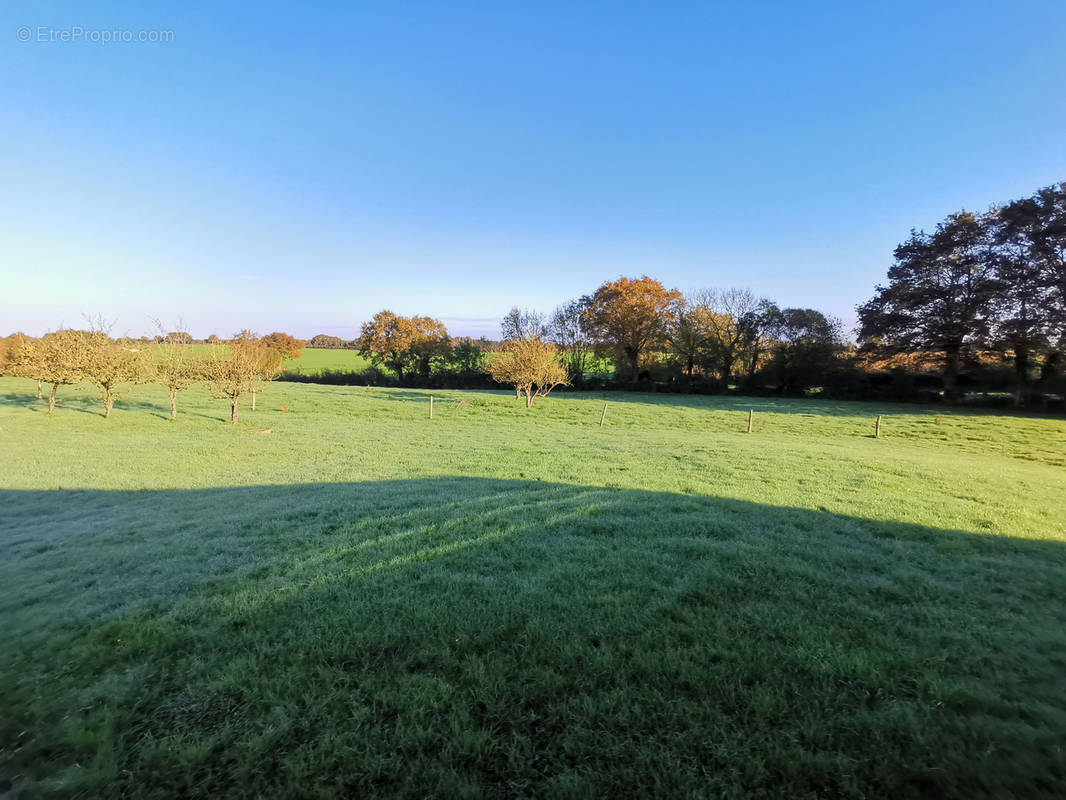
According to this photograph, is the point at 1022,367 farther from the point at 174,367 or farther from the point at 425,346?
the point at 174,367

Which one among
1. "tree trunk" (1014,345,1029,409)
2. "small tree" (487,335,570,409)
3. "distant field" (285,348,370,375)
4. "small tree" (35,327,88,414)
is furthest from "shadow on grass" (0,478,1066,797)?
"distant field" (285,348,370,375)

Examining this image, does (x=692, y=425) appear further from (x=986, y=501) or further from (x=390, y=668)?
(x=390, y=668)

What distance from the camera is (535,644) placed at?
3.15 metres

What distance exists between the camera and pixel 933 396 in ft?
119

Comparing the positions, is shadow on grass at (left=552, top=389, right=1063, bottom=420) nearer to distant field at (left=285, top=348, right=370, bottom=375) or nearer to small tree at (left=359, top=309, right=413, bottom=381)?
small tree at (left=359, top=309, right=413, bottom=381)

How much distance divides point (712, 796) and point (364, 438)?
16.1 metres

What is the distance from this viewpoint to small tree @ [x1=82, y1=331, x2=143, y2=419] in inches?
757

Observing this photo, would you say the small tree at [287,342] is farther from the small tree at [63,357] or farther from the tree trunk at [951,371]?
the tree trunk at [951,371]

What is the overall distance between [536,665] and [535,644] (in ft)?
0.79

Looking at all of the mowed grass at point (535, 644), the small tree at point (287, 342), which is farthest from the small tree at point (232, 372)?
the small tree at point (287, 342)

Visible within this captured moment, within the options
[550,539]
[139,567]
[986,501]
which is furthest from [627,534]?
[986,501]

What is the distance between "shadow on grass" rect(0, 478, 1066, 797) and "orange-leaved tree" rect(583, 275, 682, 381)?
4173cm

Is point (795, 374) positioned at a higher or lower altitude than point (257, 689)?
higher

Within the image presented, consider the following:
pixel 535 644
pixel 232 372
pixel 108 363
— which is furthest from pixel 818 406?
pixel 108 363
